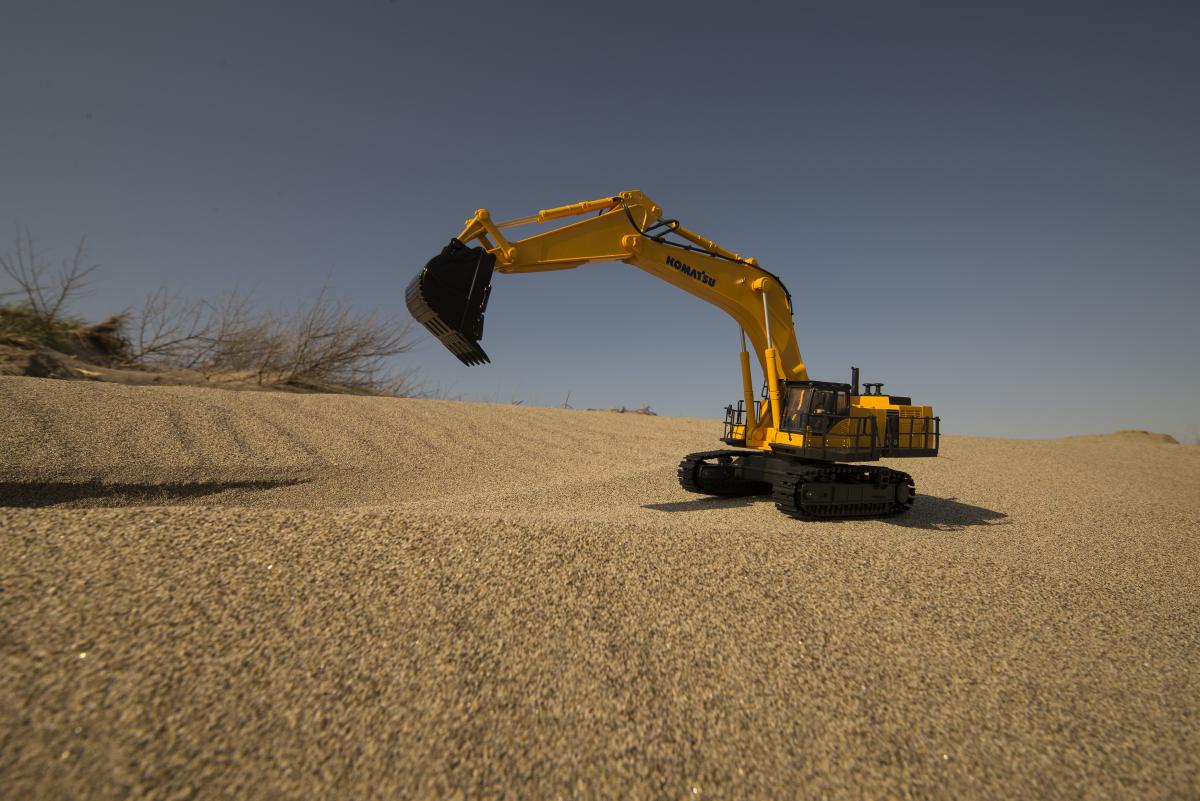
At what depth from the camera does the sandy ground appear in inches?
91.5

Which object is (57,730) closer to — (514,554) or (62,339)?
(514,554)

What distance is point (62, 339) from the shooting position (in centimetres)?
1241

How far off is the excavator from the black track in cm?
2

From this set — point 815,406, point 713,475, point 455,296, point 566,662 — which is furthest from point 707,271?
point 566,662

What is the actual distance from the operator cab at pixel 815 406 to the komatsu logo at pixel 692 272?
185cm

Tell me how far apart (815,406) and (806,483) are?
1.09 meters

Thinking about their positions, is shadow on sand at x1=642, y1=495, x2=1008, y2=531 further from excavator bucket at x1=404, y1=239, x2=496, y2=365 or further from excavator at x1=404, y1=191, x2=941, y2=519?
excavator bucket at x1=404, y1=239, x2=496, y2=365

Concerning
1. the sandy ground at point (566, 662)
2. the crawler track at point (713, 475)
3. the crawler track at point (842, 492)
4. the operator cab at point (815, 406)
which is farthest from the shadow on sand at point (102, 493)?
the operator cab at point (815, 406)

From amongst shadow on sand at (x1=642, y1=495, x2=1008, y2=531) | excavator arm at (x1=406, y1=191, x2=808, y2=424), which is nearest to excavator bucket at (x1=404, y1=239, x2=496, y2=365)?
excavator arm at (x1=406, y1=191, x2=808, y2=424)

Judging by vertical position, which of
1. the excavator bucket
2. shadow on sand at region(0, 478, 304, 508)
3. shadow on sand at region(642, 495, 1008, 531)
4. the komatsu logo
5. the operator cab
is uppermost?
the komatsu logo

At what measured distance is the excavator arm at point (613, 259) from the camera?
6.51 meters

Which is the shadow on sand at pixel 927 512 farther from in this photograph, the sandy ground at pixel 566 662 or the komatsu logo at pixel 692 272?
the komatsu logo at pixel 692 272

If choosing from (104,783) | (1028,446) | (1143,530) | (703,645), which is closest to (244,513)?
(104,783)

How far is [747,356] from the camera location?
28.1ft
